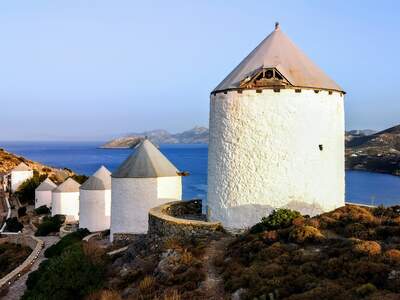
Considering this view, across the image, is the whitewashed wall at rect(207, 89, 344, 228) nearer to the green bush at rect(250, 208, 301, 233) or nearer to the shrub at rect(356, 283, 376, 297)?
the green bush at rect(250, 208, 301, 233)

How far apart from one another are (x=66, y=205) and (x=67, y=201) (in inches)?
14.2

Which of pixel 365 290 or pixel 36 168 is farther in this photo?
pixel 36 168

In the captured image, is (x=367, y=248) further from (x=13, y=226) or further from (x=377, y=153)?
(x=377, y=153)

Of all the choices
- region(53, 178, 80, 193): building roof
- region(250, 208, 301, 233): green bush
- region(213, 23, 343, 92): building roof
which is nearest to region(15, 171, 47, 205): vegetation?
region(53, 178, 80, 193): building roof

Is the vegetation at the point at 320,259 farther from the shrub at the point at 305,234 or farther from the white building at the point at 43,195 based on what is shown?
the white building at the point at 43,195

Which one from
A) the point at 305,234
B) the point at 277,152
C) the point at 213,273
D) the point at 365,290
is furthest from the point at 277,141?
the point at 365,290

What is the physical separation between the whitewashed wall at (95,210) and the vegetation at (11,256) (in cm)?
435

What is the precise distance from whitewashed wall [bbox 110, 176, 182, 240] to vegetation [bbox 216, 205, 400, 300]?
32.0 feet

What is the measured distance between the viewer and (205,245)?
607 inches

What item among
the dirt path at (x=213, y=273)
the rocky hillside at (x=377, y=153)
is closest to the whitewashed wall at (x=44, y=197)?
the dirt path at (x=213, y=273)

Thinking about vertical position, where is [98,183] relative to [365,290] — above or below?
above

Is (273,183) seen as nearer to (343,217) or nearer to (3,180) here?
(343,217)

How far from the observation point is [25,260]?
26.6 meters

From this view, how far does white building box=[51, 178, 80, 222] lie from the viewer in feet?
131
